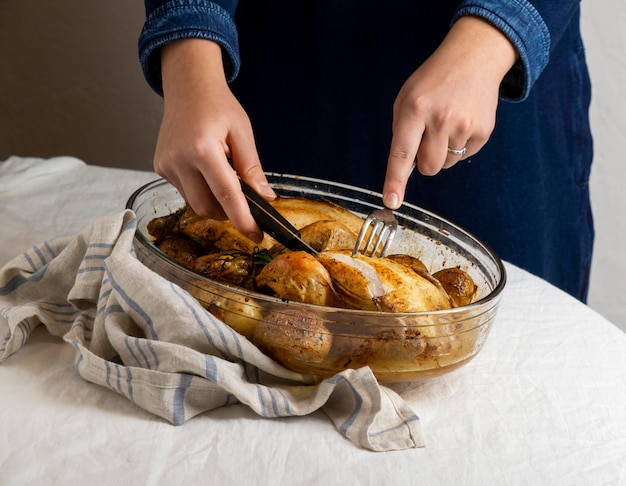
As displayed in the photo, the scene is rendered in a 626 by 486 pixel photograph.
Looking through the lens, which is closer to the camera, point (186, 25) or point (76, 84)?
point (186, 25)

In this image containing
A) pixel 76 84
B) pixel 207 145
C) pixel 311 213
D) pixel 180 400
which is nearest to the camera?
pixel 180 400

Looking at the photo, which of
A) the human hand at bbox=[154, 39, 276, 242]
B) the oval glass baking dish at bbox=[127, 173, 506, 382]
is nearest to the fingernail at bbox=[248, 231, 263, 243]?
the human hand at bbox=[154, 39, 276, 242]

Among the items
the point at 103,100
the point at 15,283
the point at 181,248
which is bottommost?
the point at 103,100

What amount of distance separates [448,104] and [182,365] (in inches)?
16.6

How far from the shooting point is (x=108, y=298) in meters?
0.78

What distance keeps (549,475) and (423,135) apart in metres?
0.40

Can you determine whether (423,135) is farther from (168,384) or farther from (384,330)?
(168,384)

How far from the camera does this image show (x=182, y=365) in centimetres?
71

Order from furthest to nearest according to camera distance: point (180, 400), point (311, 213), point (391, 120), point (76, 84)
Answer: point (76, 84) < point (391, 120) < point (311, 213) < point (180, 400)

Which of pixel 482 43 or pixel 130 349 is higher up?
pixel 482 43

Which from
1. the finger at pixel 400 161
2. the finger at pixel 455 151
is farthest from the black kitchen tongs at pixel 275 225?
the finger at pixel 455 151

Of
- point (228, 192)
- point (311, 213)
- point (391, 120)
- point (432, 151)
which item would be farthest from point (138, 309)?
point (391, 120)

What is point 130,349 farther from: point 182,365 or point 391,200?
point 391,200

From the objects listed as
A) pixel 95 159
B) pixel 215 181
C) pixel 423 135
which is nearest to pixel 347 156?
pixel 423 135
